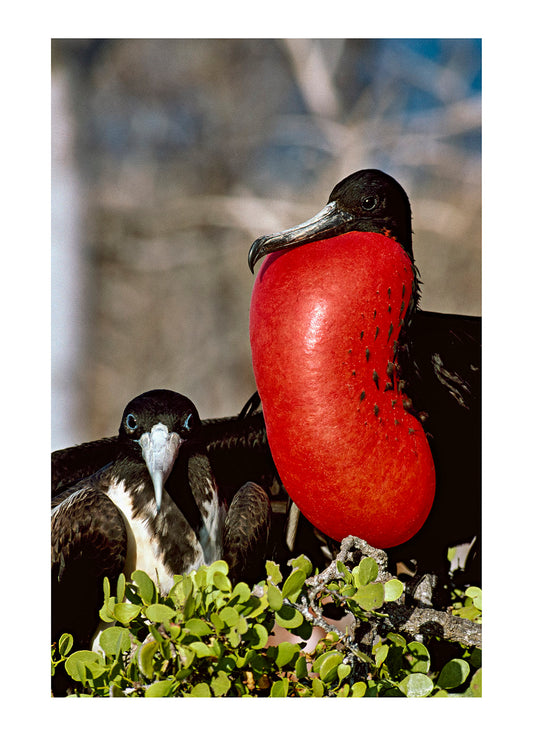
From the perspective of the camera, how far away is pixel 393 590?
111 cm

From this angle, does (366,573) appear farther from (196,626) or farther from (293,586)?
(196,626)

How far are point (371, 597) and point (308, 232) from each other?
542 millimetres

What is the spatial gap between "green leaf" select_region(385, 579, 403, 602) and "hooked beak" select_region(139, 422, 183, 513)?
36cm

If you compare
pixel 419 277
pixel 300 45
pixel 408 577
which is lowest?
pixel 408 577

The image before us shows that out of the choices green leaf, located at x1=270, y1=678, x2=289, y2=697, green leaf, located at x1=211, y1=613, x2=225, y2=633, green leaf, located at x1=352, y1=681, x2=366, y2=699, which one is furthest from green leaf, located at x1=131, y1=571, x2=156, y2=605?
green leaf, located at x1=352, y1=681, x2=366, y2=699

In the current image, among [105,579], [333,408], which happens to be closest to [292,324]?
[333,408]

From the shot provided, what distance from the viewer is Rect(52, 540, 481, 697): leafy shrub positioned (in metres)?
1.05

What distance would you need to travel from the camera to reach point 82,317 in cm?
129

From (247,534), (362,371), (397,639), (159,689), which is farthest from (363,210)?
(159,689)

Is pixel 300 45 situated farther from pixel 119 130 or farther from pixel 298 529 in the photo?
pixel 298 529

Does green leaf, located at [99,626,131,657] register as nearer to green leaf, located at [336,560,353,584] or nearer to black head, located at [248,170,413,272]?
green leaf, located at [336,560,353,584]

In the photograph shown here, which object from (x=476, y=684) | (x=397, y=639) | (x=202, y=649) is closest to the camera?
(x=202, y=649)

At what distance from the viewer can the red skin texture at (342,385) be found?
116 centimetres
